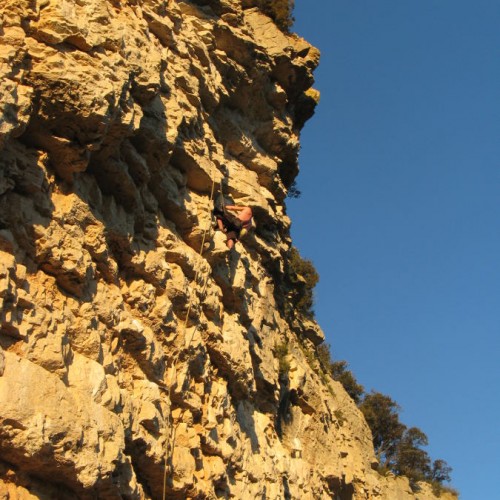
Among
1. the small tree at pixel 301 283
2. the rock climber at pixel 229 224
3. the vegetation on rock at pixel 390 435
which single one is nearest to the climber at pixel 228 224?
the rock climber at pixel 229 224

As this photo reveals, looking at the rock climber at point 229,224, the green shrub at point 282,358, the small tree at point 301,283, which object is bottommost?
the green shrub at point 282,358

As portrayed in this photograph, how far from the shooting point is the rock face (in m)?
8.09

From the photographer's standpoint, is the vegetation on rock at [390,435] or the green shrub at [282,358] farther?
the vegetation on rock at [390,435]

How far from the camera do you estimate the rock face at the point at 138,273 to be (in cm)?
809

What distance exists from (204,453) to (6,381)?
5.00 metres

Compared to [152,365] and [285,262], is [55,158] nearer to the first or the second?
[152,365]

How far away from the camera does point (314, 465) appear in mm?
17406

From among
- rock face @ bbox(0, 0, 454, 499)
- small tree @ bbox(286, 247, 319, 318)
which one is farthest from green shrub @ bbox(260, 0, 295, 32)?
small tree @ bbox(286, 247, 319, 318)

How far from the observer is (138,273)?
11156mm

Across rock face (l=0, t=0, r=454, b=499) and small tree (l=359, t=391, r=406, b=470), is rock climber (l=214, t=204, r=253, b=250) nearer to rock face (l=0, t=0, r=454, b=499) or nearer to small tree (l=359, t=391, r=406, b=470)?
rock face (l=0, t=0, r=454, b=499)

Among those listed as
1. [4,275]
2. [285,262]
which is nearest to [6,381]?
[4,275]

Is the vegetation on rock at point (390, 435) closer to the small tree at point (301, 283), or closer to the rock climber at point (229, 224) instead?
the small tree at point (301, 283)

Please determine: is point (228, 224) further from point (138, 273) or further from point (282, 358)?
point (282, 358)

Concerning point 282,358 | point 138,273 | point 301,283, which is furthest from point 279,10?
point 138,273
